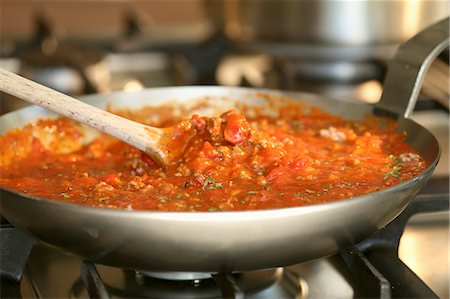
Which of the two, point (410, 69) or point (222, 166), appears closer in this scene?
point (222, 166)

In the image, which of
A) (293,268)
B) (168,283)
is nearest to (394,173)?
(293,268)

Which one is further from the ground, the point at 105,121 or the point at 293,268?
the point at 105,121

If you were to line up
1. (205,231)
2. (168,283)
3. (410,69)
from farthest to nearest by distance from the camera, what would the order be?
(410,69) < (168,283) < (205,231)

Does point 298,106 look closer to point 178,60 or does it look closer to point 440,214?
point 440,214

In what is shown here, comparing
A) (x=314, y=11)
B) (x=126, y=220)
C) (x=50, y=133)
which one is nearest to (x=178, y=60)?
(x=314, y=11)

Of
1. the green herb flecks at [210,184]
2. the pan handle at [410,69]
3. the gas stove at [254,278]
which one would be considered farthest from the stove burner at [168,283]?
the pan handle at [410,69]

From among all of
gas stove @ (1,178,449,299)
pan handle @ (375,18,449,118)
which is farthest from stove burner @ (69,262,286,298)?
pan handle @ (375,18,449,118)

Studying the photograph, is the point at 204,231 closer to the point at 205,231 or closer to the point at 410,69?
the point at 205,231
